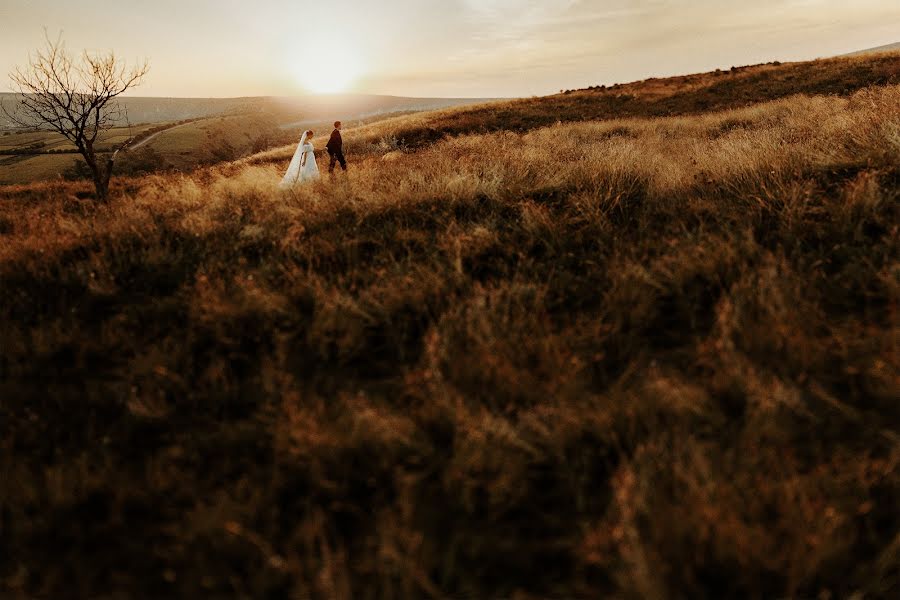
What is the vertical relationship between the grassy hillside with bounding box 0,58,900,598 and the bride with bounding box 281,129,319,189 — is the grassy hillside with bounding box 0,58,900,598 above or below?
below

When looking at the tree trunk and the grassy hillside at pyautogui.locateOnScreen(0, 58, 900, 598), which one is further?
the tree trunk

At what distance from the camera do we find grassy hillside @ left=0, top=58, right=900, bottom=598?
1.86 meters

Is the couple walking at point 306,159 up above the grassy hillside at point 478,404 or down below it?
above

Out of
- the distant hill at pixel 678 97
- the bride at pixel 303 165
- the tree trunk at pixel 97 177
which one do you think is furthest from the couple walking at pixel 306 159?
the distant hill at pixel 678 97

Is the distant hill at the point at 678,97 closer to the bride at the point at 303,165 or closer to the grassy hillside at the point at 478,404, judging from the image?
the bride at the point at 303,165

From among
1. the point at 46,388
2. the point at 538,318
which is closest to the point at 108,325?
the point at 46,388

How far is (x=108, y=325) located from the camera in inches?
150

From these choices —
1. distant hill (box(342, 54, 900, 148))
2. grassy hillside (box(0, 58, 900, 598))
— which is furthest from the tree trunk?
distant hill (box(342, 54, 900, 148))

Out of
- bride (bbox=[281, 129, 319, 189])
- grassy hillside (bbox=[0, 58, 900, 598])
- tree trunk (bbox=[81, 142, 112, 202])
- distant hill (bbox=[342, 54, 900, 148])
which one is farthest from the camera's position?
distant hill (bbox=[342, 54, 900, 148])

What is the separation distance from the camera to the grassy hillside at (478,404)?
186 cm

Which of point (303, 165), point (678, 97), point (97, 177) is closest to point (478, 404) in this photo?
point (303, 165)

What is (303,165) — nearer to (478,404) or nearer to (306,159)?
(306,159)

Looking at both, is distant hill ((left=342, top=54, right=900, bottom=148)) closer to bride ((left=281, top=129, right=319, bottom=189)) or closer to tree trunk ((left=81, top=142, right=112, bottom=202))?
bride ((left=281, top=129, right=319, bottom=189))

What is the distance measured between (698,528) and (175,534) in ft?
7.40
